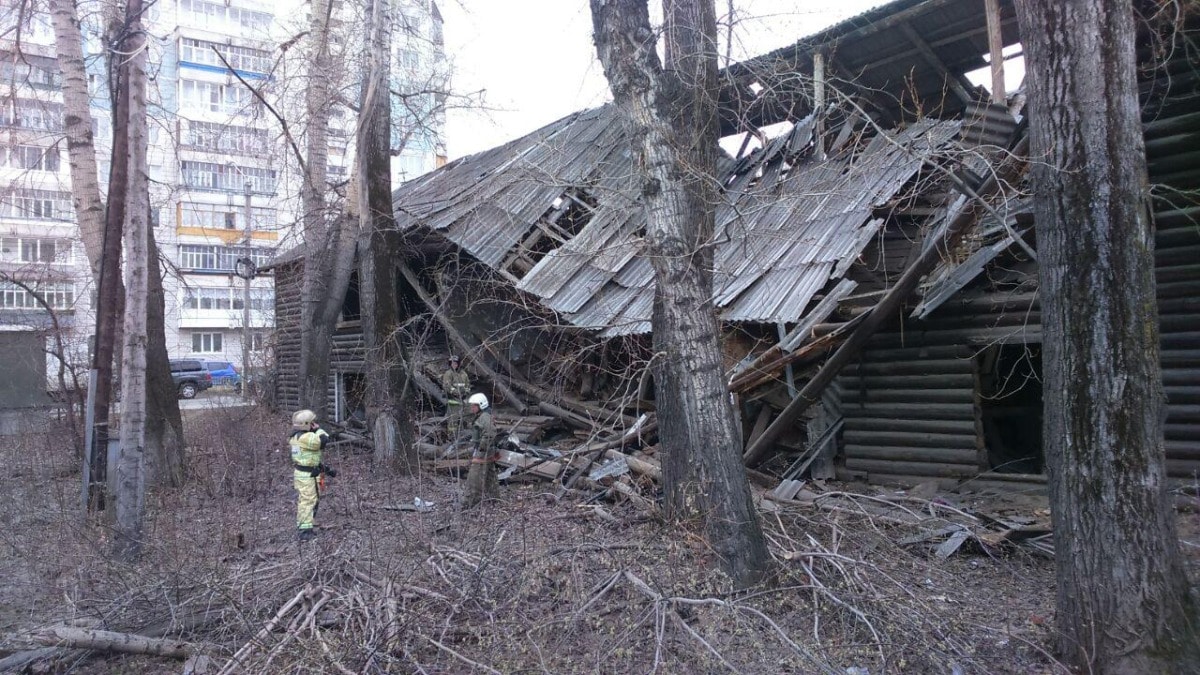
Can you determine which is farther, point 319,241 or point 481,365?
point 319,241

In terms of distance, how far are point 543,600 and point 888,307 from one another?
5.39 m

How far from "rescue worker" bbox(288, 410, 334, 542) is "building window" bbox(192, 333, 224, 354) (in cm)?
4105

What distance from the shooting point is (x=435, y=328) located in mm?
15148

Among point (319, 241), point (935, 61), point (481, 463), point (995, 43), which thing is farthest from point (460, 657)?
point (319, 241)

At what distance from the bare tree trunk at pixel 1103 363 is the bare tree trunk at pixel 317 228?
11.1m

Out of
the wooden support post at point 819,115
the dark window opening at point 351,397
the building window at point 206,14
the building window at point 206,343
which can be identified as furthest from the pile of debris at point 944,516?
the building window at point 206,343

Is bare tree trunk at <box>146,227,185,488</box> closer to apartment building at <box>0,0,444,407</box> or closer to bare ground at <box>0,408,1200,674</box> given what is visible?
apartment building at <box>0,0,444,407</box>

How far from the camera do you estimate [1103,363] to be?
13.1ft

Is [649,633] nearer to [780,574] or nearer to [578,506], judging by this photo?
[780,574]

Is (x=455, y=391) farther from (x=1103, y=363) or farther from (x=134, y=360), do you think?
(x=1103, y=363)

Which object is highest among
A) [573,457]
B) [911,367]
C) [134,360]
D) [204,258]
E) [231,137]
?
[204,258]

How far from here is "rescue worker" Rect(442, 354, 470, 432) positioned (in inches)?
442

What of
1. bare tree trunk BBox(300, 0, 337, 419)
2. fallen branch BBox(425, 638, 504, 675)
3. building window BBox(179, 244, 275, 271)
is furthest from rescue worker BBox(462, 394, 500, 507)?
building window BBox(179, 244, 275, 271)

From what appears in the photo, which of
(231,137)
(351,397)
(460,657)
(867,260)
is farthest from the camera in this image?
(351,397)
